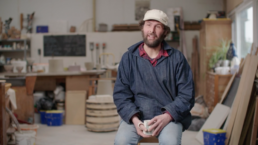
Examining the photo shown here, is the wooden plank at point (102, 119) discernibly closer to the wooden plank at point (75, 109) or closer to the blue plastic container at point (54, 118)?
the wooden plank at point (75, 109)

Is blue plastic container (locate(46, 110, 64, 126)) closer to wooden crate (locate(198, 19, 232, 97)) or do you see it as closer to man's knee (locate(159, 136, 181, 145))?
wooden crate (locate(198, 19, 232, 97))

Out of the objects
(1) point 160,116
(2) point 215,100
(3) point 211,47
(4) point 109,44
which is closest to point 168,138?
(1) point 160,116

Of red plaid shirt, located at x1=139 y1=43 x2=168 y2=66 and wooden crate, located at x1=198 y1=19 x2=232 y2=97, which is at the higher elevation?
wooden crate, located at x1=198 y1=19 x2=232 y2=97

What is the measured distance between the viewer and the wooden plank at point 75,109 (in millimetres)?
5156

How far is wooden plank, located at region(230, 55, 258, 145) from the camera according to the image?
3.15 metres

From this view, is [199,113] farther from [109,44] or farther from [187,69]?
[109,44]

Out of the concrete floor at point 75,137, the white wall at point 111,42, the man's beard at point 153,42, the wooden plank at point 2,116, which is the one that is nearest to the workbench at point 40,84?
the concrete floor at point 75,137

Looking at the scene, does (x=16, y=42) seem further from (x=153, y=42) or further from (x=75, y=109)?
(x=153, y=42)

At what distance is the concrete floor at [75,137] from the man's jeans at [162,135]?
1881 mm

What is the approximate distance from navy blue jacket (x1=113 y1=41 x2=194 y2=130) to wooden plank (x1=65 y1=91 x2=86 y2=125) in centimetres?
314

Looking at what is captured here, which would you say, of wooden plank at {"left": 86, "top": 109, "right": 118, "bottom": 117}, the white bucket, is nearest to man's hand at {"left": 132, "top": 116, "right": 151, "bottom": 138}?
the white bucket

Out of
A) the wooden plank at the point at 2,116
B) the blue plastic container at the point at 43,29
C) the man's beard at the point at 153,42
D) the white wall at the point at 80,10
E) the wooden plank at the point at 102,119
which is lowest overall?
the wooden plank at the point at 102,119

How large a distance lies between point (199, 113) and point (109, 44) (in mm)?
4413

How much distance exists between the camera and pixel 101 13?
892cm
